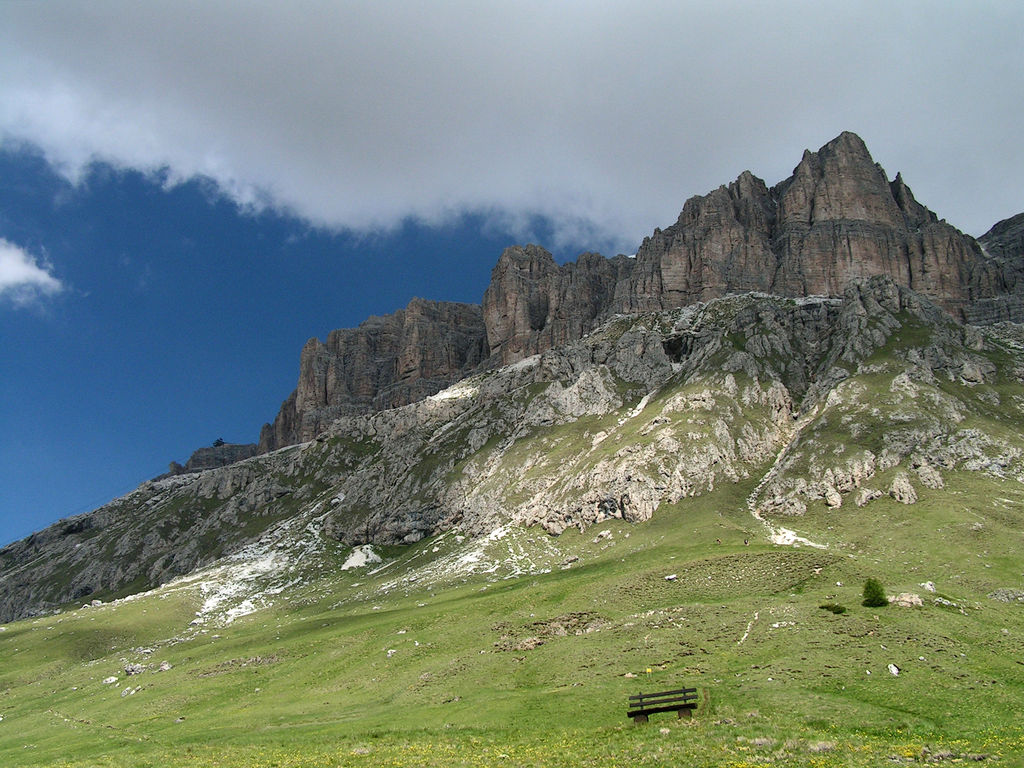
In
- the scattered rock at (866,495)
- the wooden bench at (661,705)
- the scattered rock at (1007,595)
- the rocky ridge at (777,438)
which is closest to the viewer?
the wooden bench at (661,705)

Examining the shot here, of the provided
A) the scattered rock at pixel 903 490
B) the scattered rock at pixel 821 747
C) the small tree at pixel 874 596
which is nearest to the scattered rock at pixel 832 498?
the scattered rock at pixel 903 490

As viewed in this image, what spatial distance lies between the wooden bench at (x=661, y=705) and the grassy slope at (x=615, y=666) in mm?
1389

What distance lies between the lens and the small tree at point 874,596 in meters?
65.8

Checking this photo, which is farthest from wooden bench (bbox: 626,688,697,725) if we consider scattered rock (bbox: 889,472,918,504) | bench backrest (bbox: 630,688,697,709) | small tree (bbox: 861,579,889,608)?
scattered rock (bbox: 889,472,918,504)

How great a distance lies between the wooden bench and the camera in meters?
43.6

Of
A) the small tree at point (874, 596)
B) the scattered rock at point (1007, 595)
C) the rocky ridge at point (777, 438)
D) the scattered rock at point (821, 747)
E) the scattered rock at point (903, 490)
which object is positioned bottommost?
the scattered rock at point (1007, 595)

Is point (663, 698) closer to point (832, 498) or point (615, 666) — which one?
point (615, 666)

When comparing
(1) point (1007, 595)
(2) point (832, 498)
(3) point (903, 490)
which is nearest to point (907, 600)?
(1) point (1007, 595)

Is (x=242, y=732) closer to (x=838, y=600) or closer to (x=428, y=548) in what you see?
(x=838, y=600)

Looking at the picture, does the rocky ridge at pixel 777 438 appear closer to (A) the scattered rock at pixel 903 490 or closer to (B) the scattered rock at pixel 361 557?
(A) the scattered rock at pixel 903 490

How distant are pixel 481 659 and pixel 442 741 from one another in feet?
88.0

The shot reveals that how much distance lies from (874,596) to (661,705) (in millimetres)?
31116

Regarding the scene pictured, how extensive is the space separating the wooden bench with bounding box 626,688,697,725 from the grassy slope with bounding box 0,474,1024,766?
1.39 metres

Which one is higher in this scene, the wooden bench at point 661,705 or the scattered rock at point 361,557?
the scattered rock at point 361,557
